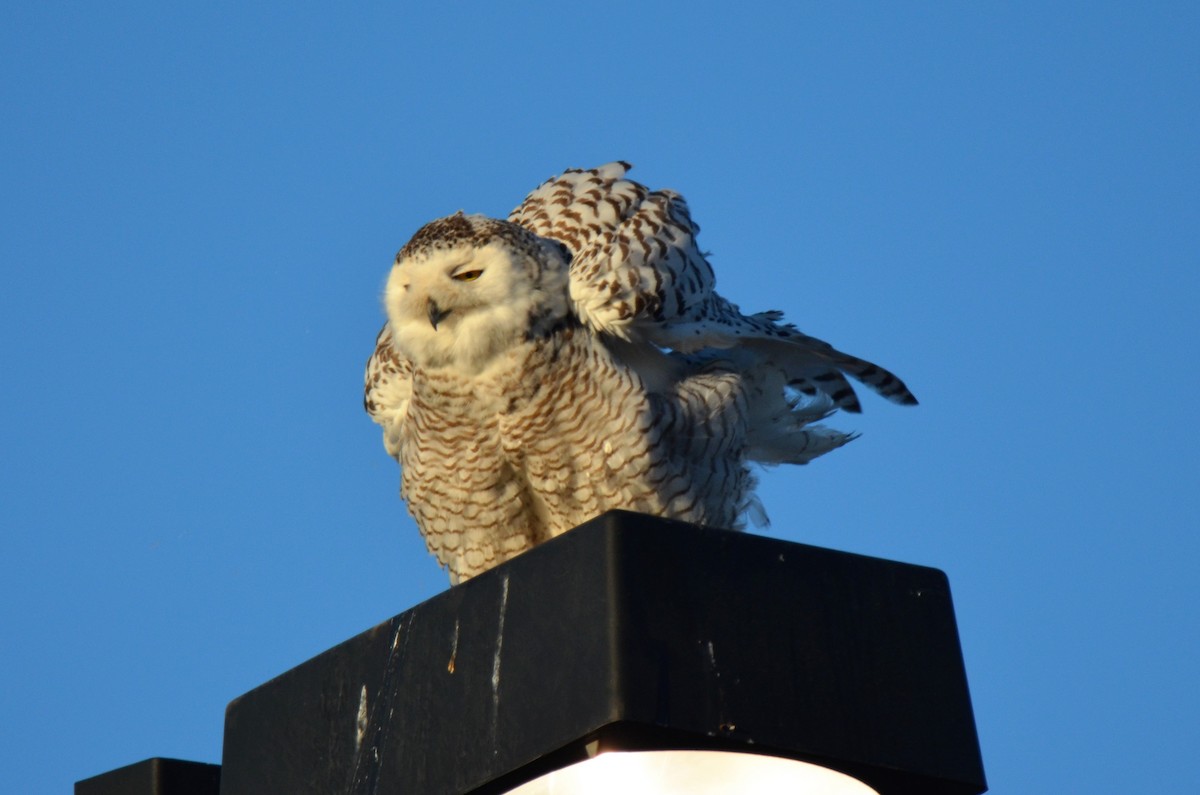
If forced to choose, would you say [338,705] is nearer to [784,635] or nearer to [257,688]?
[257,688]

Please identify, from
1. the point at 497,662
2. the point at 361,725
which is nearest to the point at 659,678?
the point at 497,662

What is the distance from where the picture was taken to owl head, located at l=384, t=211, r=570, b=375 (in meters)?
6.50

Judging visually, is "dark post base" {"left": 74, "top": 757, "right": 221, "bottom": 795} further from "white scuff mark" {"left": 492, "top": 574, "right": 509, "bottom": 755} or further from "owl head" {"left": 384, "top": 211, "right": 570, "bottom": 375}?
"white scuff mark" {"left": 492, "top": 574, "right": 509, "bottom": 755}

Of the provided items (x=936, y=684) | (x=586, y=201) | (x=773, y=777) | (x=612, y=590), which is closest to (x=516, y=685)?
(x=612, y=590)

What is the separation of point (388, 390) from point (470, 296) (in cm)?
105

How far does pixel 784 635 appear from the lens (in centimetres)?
421

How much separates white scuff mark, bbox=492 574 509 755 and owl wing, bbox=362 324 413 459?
306cm

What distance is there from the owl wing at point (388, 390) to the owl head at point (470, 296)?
704mm

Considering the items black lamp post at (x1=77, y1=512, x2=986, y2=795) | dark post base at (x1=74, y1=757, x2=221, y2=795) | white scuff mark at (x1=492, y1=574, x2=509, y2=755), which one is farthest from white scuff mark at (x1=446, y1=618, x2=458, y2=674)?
dark post base at (x1=74, y1=757, x2=221, y2=795)

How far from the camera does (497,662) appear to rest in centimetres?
420

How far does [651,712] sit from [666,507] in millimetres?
2726

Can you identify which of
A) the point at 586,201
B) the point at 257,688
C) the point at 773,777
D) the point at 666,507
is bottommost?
the point at 773,777

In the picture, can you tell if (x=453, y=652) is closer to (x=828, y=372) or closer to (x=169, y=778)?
(x=169, y=778)

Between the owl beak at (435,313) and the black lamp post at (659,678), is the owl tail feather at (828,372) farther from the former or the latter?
the black lamp post at (659,678)
